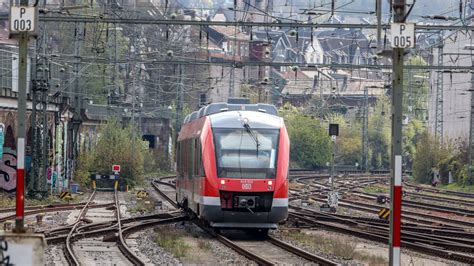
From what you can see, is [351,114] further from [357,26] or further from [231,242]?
[231,242]

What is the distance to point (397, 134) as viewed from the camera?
50.1 feet

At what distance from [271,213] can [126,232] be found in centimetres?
427

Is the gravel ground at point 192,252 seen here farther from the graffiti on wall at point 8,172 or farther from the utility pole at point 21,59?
the graffiti on wall at point 8,172

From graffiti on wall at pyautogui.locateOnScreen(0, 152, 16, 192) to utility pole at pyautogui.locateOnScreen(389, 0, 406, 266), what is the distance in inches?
1373

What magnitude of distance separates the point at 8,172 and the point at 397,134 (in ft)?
117

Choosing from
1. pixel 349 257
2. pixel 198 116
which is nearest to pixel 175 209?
pixel 198 116

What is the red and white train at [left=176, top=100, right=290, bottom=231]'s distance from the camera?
25.6 metres

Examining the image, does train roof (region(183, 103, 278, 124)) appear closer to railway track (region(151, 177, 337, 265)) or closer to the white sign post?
railway track (region(151, 177, 337, 265))

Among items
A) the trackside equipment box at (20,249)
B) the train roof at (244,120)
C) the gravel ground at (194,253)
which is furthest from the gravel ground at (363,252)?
the trackside equipment box at (20,249)

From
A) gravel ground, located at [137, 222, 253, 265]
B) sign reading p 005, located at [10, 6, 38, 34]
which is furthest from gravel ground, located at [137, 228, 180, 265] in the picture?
sign reading p 005, located at [10, 6, 38, 34]

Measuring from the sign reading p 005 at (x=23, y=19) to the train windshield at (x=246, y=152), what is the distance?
11712 mm

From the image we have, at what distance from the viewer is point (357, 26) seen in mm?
33219

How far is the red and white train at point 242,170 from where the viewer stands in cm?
2556

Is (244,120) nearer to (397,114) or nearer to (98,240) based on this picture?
(98,240)
